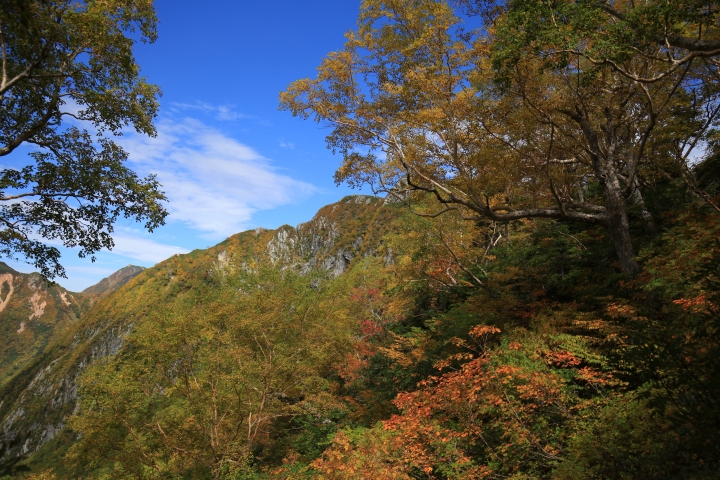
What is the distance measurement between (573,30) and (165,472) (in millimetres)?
18548

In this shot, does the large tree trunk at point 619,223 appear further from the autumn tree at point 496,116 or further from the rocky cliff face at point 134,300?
the rocky cliff face at point 134,300

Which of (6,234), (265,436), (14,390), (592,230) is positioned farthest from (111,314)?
(592,230)

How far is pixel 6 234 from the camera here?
7.11 metres

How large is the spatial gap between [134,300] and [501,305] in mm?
115783

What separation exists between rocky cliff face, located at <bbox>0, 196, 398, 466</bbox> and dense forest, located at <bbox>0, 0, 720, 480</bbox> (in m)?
39.7

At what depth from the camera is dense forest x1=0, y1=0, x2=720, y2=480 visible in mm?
4945

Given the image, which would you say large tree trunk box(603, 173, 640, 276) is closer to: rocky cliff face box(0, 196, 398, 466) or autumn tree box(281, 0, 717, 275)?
autumn tree box(281, 0, 717, 275)

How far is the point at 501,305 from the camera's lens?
1019 cm

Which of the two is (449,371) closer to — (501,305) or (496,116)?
(501,305)

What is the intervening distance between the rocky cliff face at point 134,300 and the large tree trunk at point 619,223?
45.4 meters

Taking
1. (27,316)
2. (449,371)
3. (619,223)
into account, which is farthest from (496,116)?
(27,316)

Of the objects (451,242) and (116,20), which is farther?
(451,242)

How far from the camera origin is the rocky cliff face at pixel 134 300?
6981 cm

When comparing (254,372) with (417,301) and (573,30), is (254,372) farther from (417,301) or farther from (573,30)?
(573,30)
